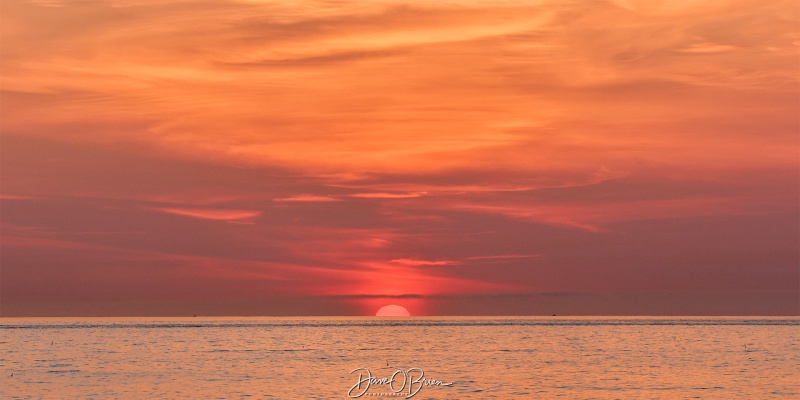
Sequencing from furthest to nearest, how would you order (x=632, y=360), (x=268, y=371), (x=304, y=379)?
1. (x=632, y=360)
2. (x=268, y=371)
3. (x=304, y=379)

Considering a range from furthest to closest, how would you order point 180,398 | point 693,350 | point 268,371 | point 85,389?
point 693,350
point 268,371
point 85,389
point 180,398

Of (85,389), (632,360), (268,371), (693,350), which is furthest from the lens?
(693,350)

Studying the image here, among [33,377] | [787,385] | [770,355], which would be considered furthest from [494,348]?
[33,377]

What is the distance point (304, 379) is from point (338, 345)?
72.2m

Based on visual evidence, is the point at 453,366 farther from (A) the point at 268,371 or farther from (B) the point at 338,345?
(B) the point at 338,345

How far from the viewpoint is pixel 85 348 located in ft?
515

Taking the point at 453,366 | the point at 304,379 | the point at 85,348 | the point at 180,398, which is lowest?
the point at 180,398

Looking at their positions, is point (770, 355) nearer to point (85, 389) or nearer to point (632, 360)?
point (632, 360)

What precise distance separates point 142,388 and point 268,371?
19.9m

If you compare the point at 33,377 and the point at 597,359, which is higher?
the point at 597,359

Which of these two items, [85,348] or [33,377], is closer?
[33,377]

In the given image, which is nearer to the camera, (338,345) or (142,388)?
(142,388)

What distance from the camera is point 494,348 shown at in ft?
502

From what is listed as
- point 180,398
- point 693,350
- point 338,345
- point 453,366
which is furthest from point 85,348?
point 693,350
